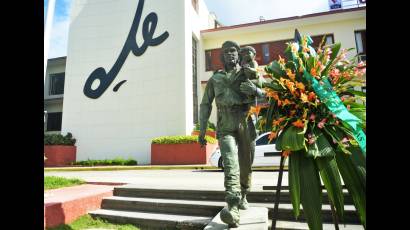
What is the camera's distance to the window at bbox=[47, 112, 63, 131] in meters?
23.8

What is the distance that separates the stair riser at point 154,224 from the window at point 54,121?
21.3 m

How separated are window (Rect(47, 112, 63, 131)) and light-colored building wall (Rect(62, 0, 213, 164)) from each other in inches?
→ 220

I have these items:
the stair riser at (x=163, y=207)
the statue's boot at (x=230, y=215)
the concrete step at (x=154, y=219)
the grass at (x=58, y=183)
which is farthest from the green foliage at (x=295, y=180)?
the grass at (x=58, y=183)

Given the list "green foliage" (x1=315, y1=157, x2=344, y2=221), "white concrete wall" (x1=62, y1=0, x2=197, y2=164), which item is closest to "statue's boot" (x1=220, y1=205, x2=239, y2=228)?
"green foliage" (x1=315, y1=157, x2=344, y2=221)

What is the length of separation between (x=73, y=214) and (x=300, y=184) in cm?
384

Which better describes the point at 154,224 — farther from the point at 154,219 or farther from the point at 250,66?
the point at 250,66

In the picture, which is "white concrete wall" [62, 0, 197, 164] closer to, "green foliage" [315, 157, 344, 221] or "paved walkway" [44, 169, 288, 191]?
"paved walkway" [44, 169, 288, 191]

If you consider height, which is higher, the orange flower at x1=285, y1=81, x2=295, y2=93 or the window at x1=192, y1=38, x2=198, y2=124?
the window at x1=192, y1=38, x2=198, y2=124
